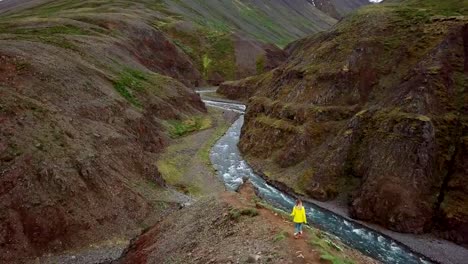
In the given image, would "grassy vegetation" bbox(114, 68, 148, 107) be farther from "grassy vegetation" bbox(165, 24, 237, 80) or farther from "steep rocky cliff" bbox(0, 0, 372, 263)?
"grassy vegetation" bbox(165, 24, 237, 80)

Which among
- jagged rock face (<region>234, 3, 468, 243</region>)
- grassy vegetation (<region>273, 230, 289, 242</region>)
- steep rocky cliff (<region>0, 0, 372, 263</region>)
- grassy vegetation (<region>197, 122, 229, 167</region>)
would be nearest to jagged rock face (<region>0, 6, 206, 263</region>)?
steep rocky cliff (<region>0, 0, 372, 263</region>)

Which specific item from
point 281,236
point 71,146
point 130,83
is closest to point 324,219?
point 281,236

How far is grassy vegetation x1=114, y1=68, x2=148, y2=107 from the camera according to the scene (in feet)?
260

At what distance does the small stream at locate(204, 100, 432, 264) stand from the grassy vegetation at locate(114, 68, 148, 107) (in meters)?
17.4

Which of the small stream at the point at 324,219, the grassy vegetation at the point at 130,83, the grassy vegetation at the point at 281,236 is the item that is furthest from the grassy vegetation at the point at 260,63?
the grassy vegetation at the point at 281,236

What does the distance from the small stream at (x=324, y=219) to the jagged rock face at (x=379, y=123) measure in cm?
241

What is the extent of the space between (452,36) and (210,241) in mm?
48007

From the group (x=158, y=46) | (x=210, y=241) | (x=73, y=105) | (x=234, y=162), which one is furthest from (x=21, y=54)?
(x=158, y=46)

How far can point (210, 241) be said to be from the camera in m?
32.8

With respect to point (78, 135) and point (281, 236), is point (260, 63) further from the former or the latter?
point (281, 236)

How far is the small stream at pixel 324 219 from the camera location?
4472 cm

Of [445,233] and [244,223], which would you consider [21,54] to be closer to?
[244,223]

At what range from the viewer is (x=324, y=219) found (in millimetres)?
52094

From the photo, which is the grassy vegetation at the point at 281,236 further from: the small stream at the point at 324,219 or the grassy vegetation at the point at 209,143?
the grassy vegetation at the point at 209,143
